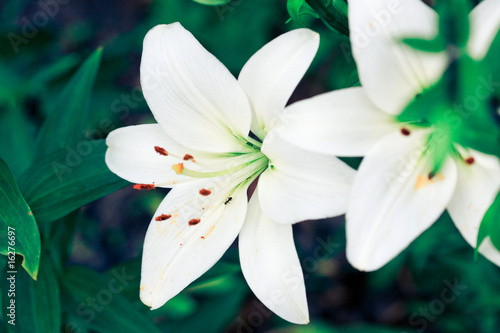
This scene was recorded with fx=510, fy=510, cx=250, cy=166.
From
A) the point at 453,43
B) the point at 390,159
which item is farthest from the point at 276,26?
the point at 453,43

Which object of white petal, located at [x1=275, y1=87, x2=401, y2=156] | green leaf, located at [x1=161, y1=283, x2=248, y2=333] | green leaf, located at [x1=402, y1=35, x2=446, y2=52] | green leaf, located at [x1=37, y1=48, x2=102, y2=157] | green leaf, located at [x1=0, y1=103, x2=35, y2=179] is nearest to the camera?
green leaf, located at [x1=402, y1=35, x2=446, y2=52]

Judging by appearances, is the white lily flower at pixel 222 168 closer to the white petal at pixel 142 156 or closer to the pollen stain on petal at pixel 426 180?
the white petal at pixel 142 156

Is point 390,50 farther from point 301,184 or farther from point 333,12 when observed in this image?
point 301,184

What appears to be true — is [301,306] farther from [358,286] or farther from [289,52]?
[358,286]

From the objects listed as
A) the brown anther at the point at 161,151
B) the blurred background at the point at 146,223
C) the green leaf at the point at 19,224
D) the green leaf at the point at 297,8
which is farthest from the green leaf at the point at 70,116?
the green leaf at the point at 297,8

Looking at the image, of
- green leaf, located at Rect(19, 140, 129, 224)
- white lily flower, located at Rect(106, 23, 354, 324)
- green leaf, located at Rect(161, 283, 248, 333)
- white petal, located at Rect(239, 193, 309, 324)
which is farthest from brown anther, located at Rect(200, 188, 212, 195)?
green leaf, located at Rect(161, 283, 248, 333)

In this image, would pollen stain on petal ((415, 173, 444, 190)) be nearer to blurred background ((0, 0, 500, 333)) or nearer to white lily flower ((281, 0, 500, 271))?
white lily flower ((281, 0, 500, 271))
